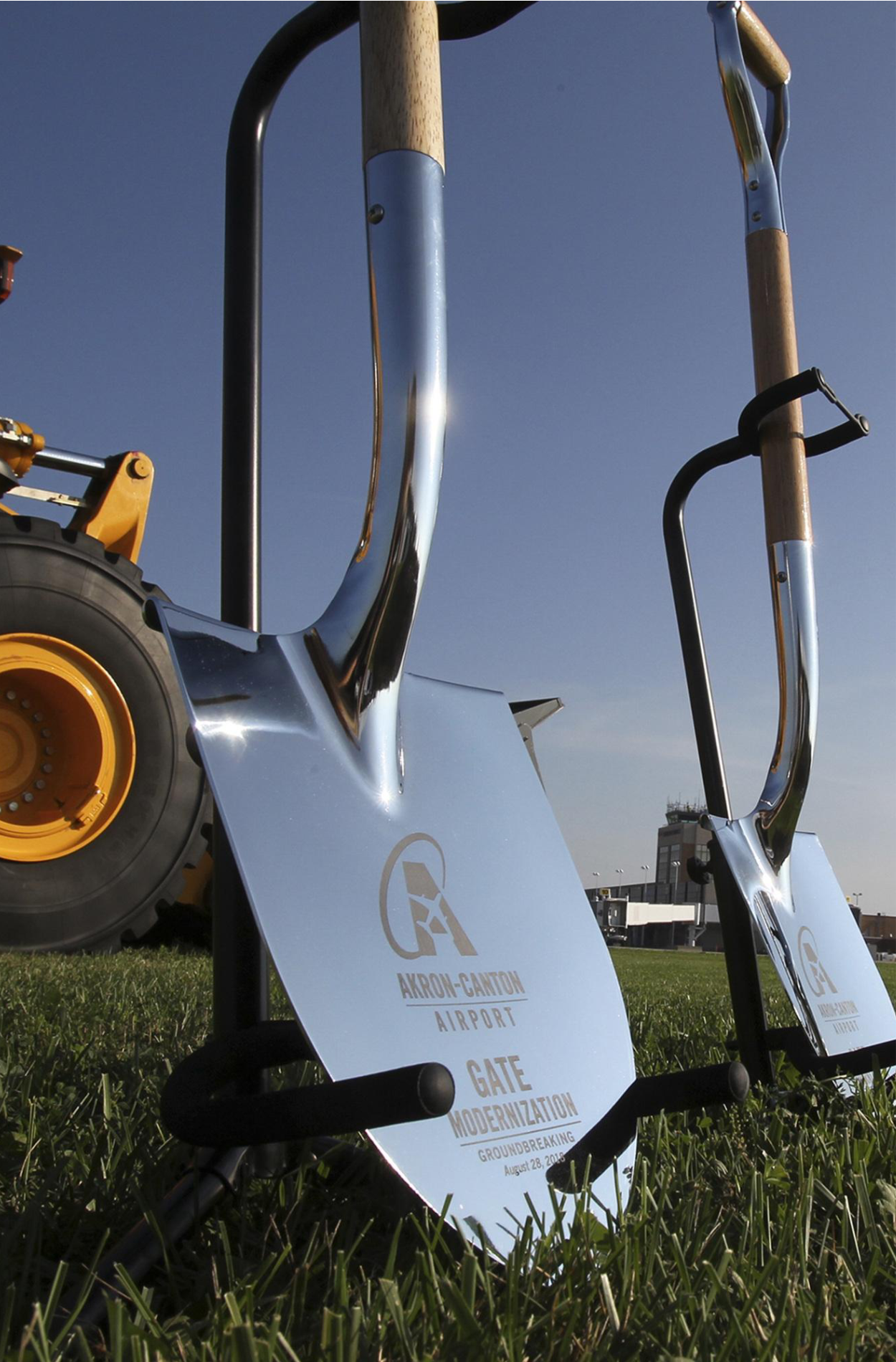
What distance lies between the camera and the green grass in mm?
629

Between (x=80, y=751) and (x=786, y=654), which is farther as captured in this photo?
(x=80, y=751)

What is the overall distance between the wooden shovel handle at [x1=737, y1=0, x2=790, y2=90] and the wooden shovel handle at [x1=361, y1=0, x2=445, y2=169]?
1048mm

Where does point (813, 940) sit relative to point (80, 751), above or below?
below

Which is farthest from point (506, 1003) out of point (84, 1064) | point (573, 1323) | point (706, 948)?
point (706, 948)

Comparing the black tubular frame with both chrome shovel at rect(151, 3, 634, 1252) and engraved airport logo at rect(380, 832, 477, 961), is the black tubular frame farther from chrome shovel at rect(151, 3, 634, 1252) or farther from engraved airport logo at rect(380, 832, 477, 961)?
engraved airport logo at rect(380, 832, 477, 961)

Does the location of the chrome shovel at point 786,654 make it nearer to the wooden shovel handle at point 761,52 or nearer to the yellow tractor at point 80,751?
the wooden shovel handle at point 761,52

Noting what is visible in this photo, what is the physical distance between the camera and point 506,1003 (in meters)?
0.89

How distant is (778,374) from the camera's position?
5.44 feet

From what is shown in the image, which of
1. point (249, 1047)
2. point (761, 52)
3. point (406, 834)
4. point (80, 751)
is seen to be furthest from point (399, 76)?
point (80, 751)

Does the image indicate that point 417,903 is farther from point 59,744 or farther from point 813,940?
point 59,744

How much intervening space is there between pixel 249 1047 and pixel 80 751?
236 cm

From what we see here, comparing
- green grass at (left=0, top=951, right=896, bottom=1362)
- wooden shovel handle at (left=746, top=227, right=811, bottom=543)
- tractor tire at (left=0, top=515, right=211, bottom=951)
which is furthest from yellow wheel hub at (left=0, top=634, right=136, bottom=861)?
wooden shovel handle at (left=746, top=227, right=811, bottom=543)

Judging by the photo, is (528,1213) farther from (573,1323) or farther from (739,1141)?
(739,1141)

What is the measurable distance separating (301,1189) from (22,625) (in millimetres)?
2399
